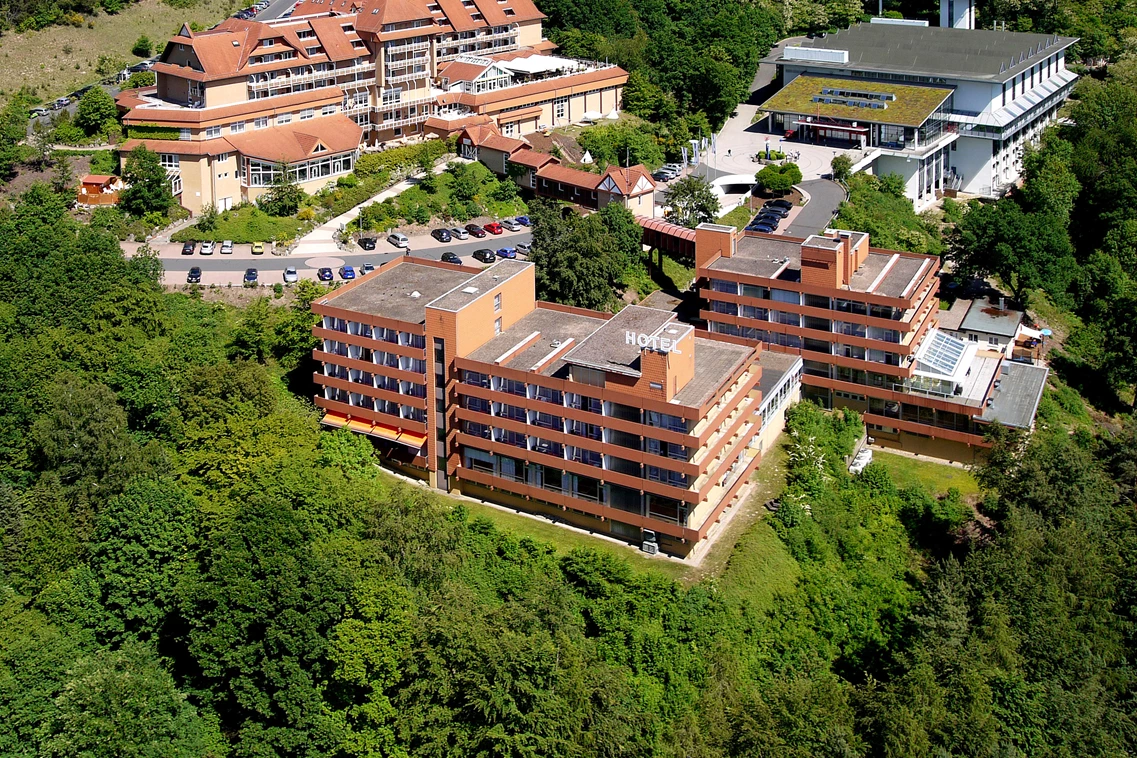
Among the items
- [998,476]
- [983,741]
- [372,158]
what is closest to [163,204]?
[372,158]

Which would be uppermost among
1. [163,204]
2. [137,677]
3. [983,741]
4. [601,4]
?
[601,4]

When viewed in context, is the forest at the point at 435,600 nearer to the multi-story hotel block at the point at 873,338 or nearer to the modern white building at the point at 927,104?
the multi-story hotel block at the point at 873,338

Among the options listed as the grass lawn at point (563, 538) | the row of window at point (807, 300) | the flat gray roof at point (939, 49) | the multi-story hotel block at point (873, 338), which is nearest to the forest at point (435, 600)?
the grass lawn at point (563, 538)

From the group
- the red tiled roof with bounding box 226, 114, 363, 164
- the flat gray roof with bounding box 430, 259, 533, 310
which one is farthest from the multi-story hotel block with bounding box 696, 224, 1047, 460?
the red tiled roof with bounding box 226, 114, 363, 164

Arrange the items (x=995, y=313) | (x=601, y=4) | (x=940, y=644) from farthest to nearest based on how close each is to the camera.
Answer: (x=601, y=4) < (x=995, y=313) < (x=940, y=644)

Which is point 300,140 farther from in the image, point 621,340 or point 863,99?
point 863,99

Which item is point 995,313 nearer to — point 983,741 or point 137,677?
point 983,741

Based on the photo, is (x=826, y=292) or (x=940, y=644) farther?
(x=826, y=292)
